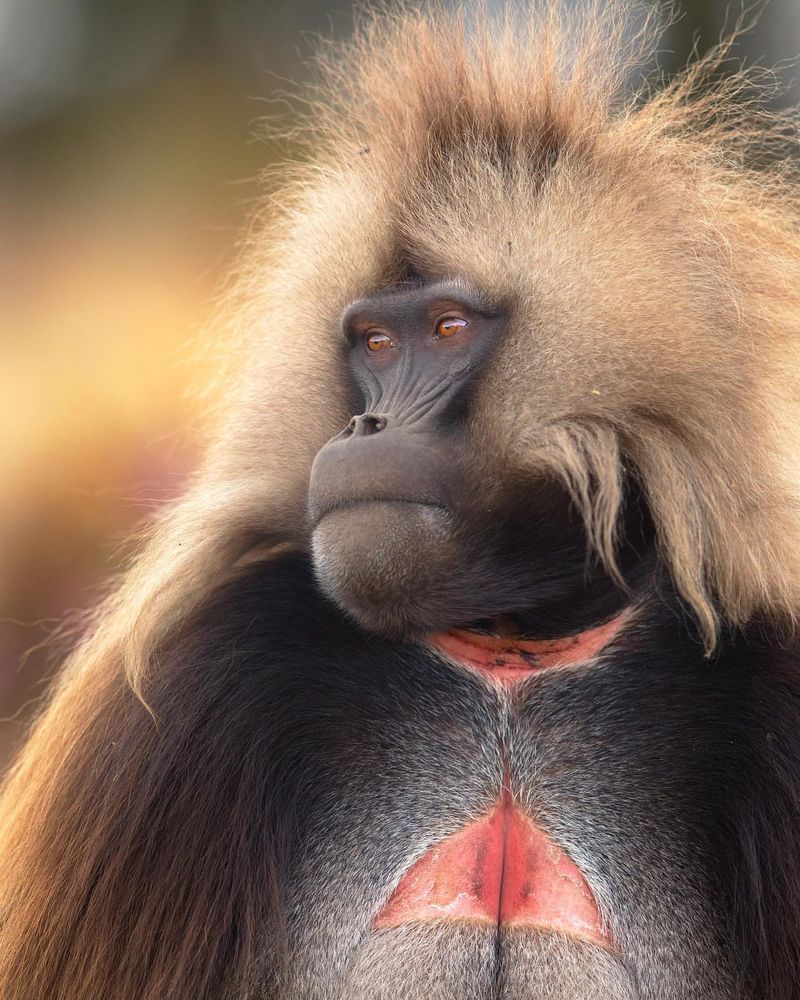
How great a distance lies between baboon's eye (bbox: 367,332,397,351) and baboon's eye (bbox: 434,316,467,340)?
107 millimetres

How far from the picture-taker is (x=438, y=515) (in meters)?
2.45

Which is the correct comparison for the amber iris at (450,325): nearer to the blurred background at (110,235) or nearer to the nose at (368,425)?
the nose at (368,425)

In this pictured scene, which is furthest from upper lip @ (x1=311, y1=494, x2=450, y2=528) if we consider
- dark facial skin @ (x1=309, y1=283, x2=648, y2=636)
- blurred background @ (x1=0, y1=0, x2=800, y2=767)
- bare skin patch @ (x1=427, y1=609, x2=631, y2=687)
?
blurred background @ (x1=0, y1=0, x2=800, y2=767)

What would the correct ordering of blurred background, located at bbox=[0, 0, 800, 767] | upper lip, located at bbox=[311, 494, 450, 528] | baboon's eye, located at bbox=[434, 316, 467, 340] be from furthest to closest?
blurred background, located at bbox=[0, 0, 800, 767] < baboon's eye, located at bbox=[434, 316, 467, 340] < upper lip, located at bbox=[311, 494, 450, 528]

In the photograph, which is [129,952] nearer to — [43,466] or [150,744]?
[150,744]

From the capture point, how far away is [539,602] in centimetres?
257

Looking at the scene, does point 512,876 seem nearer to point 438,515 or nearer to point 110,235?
point 438,515

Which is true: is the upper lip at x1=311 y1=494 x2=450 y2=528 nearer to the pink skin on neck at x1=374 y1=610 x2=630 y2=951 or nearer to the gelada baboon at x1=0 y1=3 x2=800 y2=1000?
the gelada baboon at x1=0 y1=3 x2=800 y2=1000

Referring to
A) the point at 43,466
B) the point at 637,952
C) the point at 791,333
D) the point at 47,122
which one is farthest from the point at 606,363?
the point at 47,122

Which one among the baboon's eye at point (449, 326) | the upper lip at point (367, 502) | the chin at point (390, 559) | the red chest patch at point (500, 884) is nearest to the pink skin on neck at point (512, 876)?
the red chest patch at point (500, 884)

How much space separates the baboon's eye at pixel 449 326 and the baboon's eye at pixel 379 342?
0.11 m

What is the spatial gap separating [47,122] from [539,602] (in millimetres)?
7032

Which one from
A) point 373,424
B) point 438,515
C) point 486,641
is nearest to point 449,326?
point 373,424

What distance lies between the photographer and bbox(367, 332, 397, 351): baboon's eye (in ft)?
9.08
